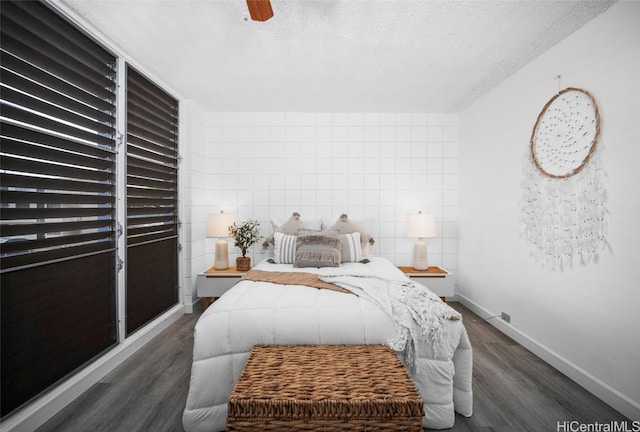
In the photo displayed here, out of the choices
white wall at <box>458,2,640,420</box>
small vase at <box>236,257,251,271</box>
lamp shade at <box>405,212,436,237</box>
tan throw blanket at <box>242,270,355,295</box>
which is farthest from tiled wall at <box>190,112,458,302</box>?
tan throw blanket at <box>242,270,355,295</box>

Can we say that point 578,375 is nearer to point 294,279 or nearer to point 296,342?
point 296,342

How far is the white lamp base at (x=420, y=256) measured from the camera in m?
3.71

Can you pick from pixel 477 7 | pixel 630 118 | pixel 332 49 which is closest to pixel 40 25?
pixel 332 49

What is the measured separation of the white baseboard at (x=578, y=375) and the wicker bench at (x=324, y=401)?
1481mm

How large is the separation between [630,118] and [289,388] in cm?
249

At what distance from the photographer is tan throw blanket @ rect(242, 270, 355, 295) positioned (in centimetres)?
227

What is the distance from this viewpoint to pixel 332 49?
2.45 metres

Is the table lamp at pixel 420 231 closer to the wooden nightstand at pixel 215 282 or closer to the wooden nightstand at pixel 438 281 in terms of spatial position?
the wooden nightstand at pixel 438 281

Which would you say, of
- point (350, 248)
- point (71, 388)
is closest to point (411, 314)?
point (350, 248)

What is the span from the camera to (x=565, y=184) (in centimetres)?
231

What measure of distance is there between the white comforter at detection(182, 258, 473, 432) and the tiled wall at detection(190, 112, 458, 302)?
2.26 metres

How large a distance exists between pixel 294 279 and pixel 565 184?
2225mm

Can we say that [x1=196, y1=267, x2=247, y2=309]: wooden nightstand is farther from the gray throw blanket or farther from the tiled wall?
the gray throw blanket

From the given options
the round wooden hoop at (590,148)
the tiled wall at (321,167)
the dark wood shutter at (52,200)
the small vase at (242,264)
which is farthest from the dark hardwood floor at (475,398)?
the tiled wall at (321,167)
